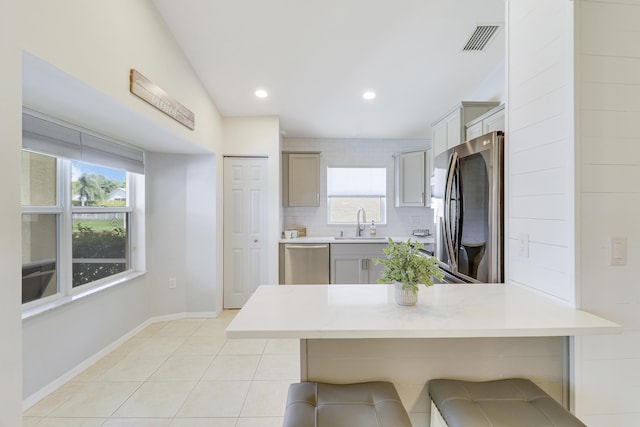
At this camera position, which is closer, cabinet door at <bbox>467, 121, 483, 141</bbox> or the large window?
the large window

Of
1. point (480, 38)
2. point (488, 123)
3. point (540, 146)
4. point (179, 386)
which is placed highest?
point (480, 38)

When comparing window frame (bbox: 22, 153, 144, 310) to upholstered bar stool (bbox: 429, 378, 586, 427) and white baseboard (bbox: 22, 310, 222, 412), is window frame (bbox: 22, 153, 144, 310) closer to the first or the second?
white baseboard (bbox: 22, 310, 222, 412)

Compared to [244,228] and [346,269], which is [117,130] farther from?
[346,269]

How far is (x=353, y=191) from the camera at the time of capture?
472 cm

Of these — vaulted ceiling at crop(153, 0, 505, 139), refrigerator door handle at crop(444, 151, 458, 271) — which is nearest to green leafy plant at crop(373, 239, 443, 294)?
refrigerator door handle at crop(444, 151, 458, 271)

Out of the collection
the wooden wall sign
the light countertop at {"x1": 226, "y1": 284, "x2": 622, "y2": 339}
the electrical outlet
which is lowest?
the light countertop at {"x1": 226, "y1": 284, "x2": 622, "y2": 339}

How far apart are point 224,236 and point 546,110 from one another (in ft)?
11.3

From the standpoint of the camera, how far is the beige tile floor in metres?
→ 1.85

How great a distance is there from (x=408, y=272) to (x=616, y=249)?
2.96 ft

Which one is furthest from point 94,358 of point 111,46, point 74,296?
point 111,46

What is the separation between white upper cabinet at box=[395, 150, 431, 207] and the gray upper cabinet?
4.15 feet

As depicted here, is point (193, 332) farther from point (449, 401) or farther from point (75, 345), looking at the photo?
point (449, 401)

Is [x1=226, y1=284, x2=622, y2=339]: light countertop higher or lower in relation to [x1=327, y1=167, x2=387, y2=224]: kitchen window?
lower

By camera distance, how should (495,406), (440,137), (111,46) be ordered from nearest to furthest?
1. (495,406)
2. (111,46)
3. (440,137)
